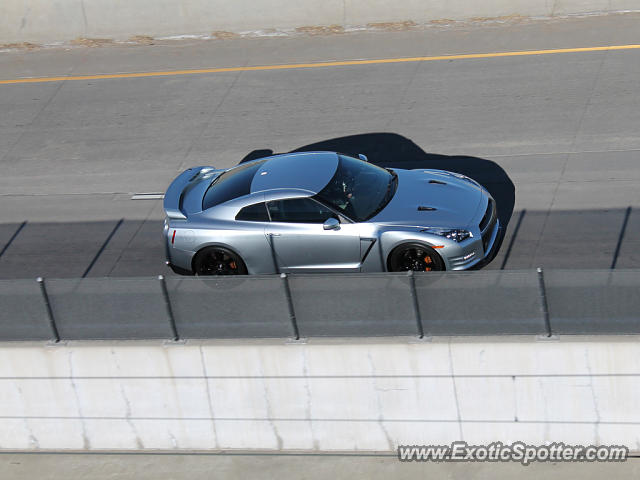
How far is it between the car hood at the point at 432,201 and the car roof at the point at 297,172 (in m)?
0.97

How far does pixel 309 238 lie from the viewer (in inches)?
500

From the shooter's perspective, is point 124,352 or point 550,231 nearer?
point 124,352

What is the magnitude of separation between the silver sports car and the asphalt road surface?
3.78 feet

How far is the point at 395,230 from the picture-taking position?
12367 millimetres

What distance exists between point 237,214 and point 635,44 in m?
10.3

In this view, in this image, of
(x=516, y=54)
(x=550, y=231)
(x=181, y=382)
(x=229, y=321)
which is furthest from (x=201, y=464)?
(x=516, y=54)

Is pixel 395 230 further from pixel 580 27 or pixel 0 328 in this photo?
pixel 580 27

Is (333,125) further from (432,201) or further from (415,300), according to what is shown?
(415,300)

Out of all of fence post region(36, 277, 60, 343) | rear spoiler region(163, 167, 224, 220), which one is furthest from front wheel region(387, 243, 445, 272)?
fence post region(36, 277, 60, 343)

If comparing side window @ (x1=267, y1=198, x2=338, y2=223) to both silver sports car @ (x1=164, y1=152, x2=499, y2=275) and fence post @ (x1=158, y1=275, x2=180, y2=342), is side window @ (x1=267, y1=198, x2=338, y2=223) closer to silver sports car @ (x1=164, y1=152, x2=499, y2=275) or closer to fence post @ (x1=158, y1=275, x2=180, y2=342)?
silver sports car @ (x1=164, y1=152, x2=499, y2=275)

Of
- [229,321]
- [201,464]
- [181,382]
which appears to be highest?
[229,321]

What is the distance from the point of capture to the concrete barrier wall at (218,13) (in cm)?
2128

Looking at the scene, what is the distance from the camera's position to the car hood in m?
12.5

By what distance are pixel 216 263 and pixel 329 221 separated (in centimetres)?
179
